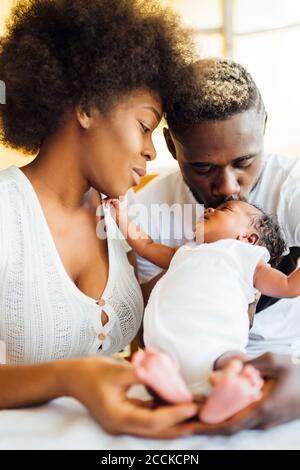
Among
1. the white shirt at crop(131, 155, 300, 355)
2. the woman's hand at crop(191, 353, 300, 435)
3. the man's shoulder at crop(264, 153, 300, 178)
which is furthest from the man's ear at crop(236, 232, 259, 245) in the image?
the woman's hand at crop(191, 353, 300, 435)

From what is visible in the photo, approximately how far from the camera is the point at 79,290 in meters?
1.11

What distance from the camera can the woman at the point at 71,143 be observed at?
1.07 meters

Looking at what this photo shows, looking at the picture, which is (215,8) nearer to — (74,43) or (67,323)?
(74,43)

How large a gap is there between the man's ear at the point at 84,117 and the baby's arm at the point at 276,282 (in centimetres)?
45

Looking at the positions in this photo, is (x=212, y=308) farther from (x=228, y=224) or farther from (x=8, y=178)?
(x=8, y=178)

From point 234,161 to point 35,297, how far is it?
0.56 meters

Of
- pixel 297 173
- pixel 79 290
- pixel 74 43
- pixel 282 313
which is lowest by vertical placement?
pixel 282 313

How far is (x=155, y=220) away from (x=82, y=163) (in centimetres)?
40

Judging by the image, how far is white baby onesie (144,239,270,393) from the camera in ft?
2.80

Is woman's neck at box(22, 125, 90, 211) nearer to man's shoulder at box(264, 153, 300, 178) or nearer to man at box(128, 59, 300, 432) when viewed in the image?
man at box(128, 59, 300, 432)

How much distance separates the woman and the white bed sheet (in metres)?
0.30

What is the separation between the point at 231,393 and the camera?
0.65 meters

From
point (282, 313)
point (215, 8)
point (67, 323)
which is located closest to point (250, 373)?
point (67, 323)

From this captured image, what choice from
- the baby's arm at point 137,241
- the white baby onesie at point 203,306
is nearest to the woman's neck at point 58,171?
the baby's arm at point 137,241
